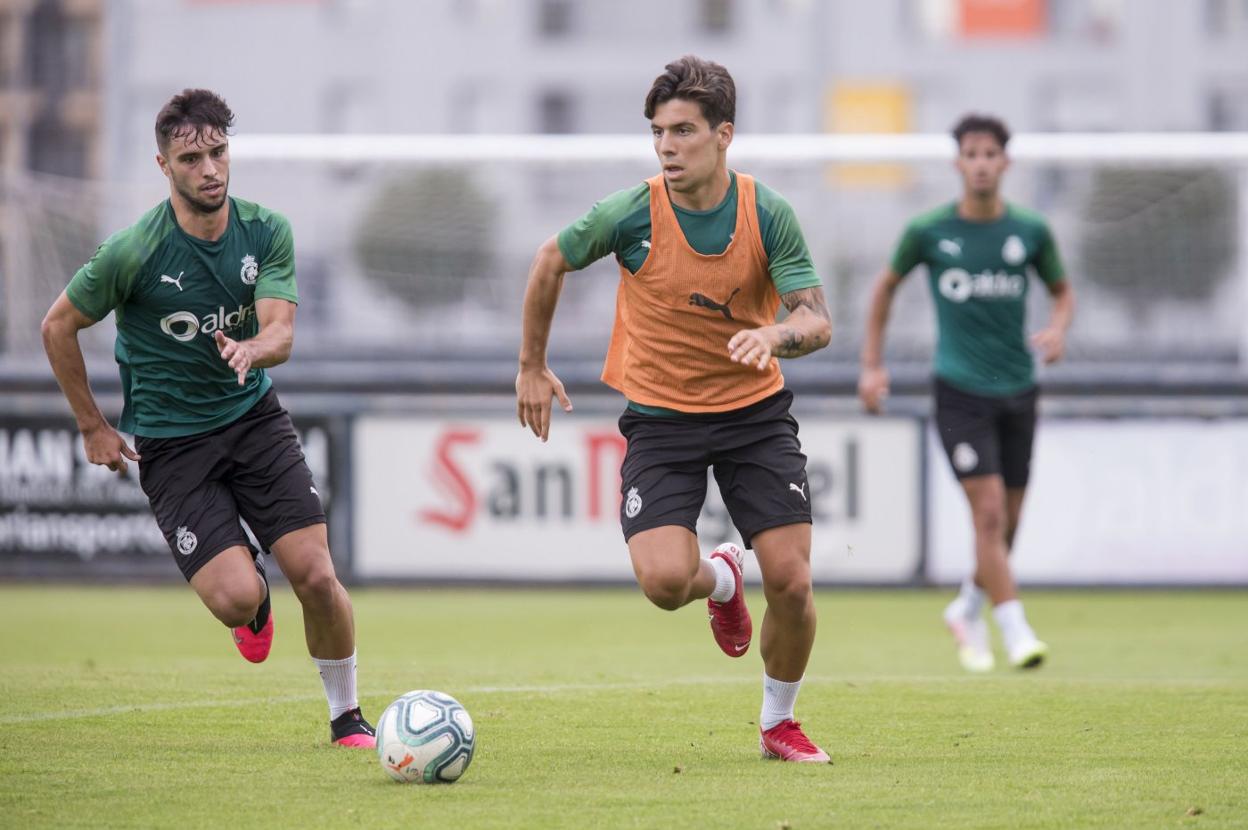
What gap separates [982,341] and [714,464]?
3.69 metres

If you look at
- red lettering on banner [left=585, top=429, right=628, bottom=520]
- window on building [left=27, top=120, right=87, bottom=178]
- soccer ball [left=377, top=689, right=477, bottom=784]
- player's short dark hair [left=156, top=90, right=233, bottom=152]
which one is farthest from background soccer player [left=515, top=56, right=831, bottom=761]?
window on building [left=27, top=120, right=87, bottom=178]

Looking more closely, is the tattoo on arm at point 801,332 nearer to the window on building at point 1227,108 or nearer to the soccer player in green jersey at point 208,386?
the soccer player in green jersey at point 208,386

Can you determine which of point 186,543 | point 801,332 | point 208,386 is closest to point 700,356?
point 801,332

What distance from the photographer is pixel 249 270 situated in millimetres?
7180

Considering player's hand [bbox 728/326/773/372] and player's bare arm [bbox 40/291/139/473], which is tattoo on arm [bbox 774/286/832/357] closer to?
player's hand [bbox 728/326/773/372]

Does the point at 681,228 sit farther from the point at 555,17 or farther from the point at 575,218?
the point at 555,17

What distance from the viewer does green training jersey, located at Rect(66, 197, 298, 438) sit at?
23.0ft

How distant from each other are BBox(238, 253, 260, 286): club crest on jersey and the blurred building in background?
28.4 feet

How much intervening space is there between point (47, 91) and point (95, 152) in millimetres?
1581

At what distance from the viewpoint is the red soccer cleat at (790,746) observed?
671 cm

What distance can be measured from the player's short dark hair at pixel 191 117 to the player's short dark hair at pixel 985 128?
4456mm

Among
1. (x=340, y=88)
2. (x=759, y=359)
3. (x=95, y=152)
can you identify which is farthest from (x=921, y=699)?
(x=95, y=152)

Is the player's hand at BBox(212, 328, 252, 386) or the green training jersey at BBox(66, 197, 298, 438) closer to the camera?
the player's hand at BBox(212, 328, 252, 386)

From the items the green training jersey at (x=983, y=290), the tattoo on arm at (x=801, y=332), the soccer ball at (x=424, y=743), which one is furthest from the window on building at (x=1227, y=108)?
the soccer ball at (x=424, y=743)
